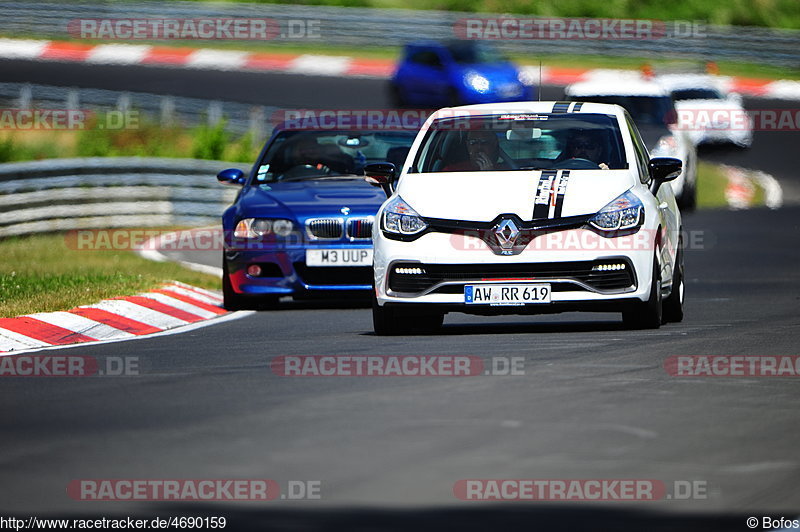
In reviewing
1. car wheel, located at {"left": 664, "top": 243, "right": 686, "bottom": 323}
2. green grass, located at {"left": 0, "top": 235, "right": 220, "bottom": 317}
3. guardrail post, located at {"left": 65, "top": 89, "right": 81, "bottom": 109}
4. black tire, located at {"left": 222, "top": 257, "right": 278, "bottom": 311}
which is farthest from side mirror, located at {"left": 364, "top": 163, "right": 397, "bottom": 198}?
guardrail post, located at {"left": 65, "top": 89, "right": 81, "bottom": 109}

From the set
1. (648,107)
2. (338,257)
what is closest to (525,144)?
(338,257)

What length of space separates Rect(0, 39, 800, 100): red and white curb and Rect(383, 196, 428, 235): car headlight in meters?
31.2

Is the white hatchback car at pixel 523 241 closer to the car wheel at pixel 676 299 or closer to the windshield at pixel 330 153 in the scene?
the car wheel at pixel 676 299

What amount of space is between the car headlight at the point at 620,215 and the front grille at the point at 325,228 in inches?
136

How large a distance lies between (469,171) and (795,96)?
3081 cm

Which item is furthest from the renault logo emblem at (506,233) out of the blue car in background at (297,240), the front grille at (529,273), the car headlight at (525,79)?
the car headlight at (525,79)

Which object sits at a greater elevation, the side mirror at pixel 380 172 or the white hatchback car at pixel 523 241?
the side mirror at pixel 380 172

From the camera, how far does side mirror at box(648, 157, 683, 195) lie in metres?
11.7

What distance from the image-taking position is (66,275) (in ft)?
51.5

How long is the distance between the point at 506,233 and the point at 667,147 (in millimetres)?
13277

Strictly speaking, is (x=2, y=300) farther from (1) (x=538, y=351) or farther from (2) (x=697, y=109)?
(2) (x=697, y=109)

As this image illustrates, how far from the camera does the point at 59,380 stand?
30.2 feet

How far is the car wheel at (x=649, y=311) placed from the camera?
36.0 ft

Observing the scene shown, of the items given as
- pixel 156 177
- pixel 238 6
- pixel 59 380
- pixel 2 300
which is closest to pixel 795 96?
pixel 238 6
